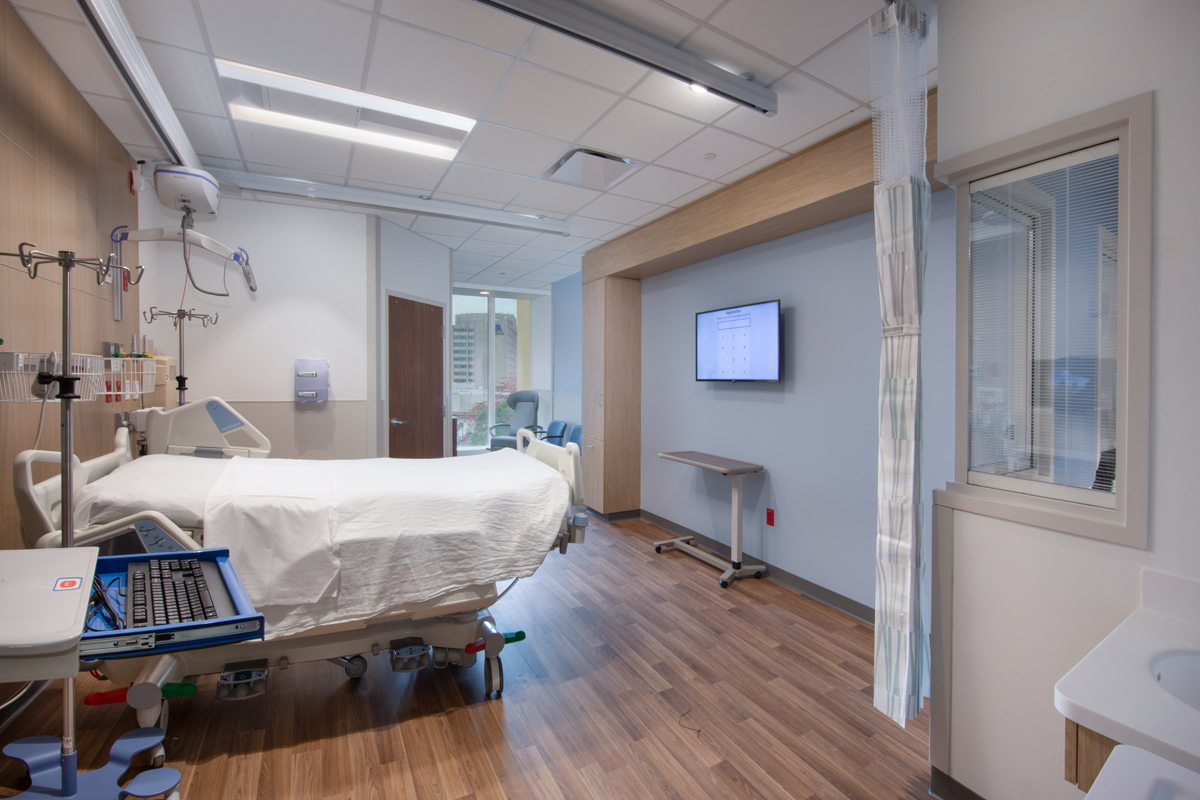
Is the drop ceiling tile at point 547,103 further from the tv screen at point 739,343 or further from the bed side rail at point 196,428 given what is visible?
the bed side rail at point 196,428

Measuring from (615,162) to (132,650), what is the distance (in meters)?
2.97

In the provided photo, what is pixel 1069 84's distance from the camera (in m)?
1.46

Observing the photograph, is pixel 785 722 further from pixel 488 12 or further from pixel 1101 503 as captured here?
pixel 488 12

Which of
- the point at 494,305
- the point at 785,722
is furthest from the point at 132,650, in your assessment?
the point at 494,305

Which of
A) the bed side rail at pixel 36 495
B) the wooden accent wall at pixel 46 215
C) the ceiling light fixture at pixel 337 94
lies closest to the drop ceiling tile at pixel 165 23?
the ceiling light fixture at pixel 337 94

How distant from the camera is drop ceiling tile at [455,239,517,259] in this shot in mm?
4930

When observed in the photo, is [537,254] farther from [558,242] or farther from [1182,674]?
[1182,674]

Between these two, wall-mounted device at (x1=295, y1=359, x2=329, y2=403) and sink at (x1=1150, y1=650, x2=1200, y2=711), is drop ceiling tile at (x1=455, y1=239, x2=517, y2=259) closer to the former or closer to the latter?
wall-mounted device at (x1=295, y1=359, x2=329, y2=403)

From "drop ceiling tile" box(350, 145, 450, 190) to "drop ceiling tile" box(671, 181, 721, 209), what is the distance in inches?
61.9

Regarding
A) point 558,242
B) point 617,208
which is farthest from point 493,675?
point 558,242

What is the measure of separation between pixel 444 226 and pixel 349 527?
3.15 meters

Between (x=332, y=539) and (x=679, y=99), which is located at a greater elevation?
(x=679, y=99)

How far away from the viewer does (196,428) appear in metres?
2.72

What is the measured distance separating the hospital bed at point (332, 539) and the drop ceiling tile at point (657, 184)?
1.93m
